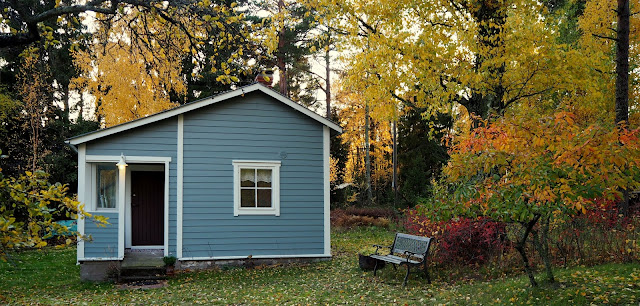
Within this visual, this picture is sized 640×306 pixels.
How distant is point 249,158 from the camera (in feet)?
37.7

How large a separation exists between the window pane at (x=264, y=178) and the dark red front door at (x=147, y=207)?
3.33m

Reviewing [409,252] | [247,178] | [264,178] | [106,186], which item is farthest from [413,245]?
[106,186]

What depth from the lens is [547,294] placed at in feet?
21.0

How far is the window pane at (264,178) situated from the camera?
11594mm

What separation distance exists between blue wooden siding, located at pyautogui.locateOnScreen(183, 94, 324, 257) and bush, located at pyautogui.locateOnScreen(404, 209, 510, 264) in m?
3.29

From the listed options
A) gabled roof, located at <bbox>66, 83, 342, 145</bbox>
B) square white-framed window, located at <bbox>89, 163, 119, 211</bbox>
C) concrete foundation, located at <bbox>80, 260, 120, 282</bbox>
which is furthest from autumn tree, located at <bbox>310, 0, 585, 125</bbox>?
concrete foundation, located at <bbox>80, 260, 120, 282</bbox>

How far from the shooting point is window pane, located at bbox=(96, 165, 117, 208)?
438 inches

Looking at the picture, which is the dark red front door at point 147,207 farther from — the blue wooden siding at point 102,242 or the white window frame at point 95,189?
the blue wooden siding at point 102,242

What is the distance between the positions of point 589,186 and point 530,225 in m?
1.18

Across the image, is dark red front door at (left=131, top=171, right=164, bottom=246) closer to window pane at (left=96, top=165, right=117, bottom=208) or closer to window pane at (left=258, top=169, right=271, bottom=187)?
window pane at (left=96, top=165, right=117, bottom=208)

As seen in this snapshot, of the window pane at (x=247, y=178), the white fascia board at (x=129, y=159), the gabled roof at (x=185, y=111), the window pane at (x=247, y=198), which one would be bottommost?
the window pane at (x=247, y=198)

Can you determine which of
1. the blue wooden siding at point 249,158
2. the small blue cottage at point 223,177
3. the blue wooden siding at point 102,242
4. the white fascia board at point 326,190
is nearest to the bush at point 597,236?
the white fascia board at point 326,190

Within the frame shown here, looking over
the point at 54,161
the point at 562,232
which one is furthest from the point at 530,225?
the point at 54,161

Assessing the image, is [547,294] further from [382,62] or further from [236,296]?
[382,62]
